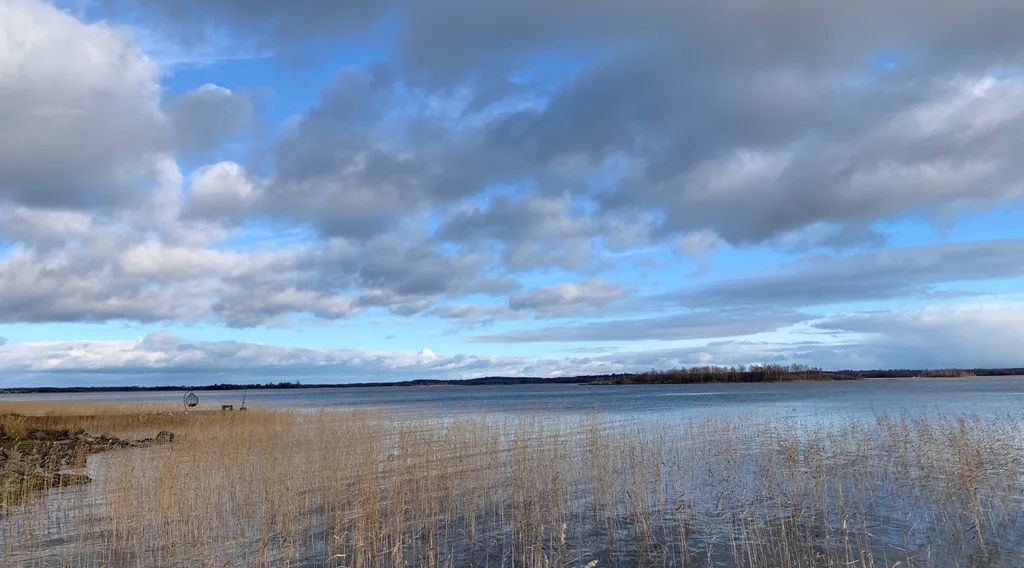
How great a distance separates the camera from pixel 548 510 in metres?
13.7

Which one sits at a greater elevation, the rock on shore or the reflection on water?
the rock on shore

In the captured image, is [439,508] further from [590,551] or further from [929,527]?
[929,527]

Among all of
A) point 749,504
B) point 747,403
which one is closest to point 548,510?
point 749,504

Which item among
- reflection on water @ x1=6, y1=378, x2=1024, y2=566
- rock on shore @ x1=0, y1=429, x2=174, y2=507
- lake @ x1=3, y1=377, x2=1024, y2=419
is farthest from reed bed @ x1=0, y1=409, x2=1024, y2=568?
lake @ x1=3, y1=377, x2=1024, y2=419

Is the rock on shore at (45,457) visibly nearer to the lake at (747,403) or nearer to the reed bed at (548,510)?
the reed bed at (548,510)

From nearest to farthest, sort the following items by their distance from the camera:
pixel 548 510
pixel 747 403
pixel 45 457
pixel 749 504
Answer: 1. pixel 548 510
2. pixel 749 504
3. pixel 45 457
4. pixel 747 403

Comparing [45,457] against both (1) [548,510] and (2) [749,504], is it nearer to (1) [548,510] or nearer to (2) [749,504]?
(1) [548,510]

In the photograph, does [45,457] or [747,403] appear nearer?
[45,457]

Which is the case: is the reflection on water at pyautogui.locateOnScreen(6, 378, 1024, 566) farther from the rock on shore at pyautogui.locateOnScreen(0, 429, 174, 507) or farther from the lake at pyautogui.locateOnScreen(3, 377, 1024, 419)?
the lake at pyautogui.locateOnScreen(3, 377, 1024, 419)

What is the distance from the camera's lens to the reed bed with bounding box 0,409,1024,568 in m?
11.1

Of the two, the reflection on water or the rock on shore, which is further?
the rock on shore

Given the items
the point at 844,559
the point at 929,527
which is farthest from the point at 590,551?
the point at 929,527

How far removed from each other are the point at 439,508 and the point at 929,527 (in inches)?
368

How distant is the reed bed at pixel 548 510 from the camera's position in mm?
11125
